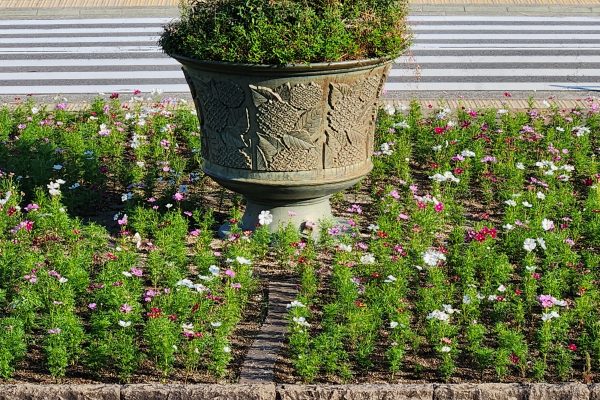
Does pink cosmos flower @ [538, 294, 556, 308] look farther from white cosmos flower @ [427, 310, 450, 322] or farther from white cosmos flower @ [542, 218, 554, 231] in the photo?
white cosmos flower @ [542, 218, 554, 231]

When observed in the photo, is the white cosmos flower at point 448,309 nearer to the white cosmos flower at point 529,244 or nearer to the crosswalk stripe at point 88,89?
the white cosmos flower at point 529,244

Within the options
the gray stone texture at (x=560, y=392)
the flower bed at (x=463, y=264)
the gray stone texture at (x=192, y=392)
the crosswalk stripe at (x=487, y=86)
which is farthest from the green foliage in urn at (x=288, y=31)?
the crosswalk stripe at (x=487, y=86)

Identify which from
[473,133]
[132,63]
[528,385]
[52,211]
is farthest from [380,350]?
[132,63]

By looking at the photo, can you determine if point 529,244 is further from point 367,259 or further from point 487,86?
point 487,86

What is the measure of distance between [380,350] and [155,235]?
183 cm

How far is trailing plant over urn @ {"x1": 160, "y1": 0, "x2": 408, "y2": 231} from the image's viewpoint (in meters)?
7.14

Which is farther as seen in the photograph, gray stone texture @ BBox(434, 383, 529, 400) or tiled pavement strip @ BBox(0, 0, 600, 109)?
tiled pavement strip @ BBox(0, 0, 600, 109)

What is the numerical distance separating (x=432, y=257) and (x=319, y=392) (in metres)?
1.67

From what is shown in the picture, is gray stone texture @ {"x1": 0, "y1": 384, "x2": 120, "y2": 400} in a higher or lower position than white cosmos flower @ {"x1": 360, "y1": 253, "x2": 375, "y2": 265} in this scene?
lower

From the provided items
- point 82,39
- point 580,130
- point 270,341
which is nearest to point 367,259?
point 270,341

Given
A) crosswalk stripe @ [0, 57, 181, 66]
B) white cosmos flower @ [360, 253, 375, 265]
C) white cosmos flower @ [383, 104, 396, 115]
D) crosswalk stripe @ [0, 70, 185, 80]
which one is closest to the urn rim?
white cosmos flower @ [360, 253, 375, 265]

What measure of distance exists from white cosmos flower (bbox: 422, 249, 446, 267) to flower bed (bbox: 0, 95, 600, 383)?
0.02m

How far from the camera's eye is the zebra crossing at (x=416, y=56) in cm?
1247

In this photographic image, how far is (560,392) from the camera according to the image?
5.64m
